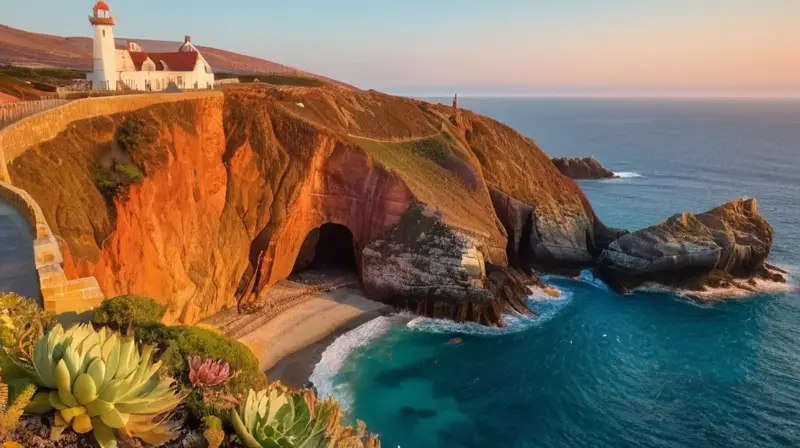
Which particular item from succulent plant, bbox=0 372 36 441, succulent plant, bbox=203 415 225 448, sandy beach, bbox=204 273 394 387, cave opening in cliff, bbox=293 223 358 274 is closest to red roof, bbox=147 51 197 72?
cave opening in cliff, bbox=293 223 358 274

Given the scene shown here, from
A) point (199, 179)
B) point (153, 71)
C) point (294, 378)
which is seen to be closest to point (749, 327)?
point (294, 378)

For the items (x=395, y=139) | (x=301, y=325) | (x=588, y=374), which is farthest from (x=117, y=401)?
(x=395, y=139)

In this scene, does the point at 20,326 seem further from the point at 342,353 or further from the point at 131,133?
the point at 131,133

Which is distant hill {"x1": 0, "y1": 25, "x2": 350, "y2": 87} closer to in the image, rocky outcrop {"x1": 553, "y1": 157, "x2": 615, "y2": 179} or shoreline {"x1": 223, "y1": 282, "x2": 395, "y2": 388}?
rocky outcrop {"x1": 553, "y1": 157, "x2": 615, "y2": 179}

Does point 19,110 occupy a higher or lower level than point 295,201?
higher

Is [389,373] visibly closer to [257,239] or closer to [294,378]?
[294,378]

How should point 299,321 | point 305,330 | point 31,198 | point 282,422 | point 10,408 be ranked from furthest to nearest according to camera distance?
point 299,321 < point 305,330 < point 31,198 < point 282,422 < point 10,408
